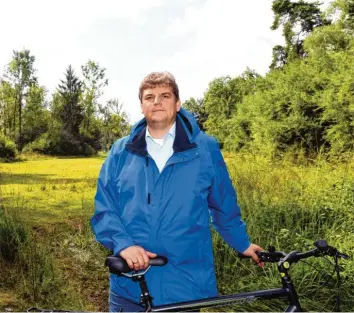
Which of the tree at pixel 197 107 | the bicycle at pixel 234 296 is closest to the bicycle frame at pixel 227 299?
the bicycle at pixel 234 296

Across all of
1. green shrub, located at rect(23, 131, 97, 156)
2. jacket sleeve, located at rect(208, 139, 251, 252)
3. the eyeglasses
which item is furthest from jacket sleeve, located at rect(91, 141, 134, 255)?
green shrub, located at rect(23, 131, 97, 156)

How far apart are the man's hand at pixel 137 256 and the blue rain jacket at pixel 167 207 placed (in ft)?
0.11

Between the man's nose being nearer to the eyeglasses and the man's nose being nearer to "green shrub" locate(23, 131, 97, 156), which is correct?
the eyeglasses

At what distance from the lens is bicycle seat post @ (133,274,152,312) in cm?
157

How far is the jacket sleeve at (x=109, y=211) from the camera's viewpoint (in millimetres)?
1617

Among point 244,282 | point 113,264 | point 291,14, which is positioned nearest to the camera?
point 113,264

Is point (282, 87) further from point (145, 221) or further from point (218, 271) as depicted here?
point (145, 221)

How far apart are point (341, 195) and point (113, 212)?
3582mm

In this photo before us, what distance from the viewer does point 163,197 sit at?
1.62m

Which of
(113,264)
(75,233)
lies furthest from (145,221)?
(75,233)

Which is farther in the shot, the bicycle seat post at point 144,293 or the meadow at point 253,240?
the meadow at point 253,240

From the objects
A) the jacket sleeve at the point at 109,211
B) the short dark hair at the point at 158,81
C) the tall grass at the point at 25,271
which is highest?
the short dark hair at the point at 158,81

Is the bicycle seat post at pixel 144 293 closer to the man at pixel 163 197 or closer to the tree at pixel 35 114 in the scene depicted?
the man at pixel 163 197

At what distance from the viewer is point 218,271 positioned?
411 cm
